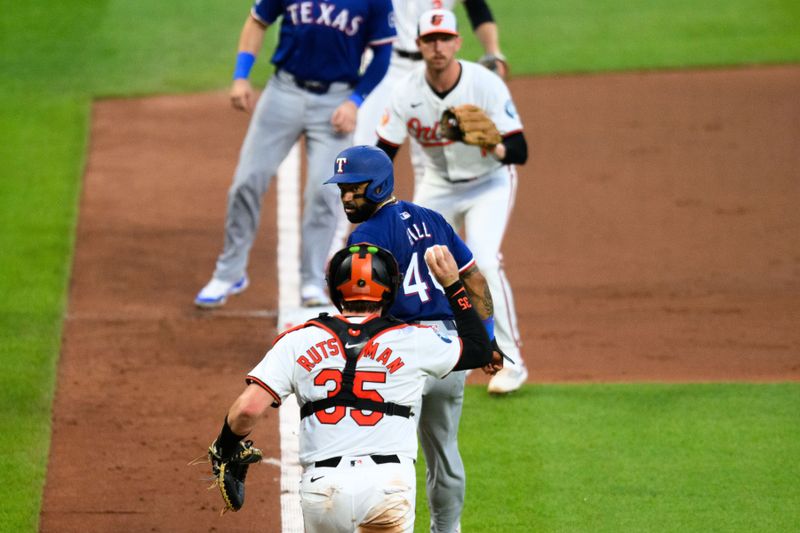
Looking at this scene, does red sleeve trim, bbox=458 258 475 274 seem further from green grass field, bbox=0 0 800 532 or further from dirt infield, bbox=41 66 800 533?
dirt infield, bbox=41 66 800 533

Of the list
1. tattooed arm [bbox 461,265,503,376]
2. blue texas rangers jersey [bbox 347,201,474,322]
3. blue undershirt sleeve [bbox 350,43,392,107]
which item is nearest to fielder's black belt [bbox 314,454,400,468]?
blue texas rangers jersey [bbox 347,201,474,322]

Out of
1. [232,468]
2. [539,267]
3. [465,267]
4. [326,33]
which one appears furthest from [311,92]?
[232,468]

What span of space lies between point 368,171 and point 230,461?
4.44 ft

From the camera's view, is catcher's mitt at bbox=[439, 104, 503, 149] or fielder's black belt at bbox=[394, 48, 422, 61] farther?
fielder's black belt at bbox=[394, 48, 422, 61]

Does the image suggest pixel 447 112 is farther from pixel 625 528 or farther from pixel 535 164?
pixel 535 164

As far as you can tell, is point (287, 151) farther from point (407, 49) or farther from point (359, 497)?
point (359, 497)

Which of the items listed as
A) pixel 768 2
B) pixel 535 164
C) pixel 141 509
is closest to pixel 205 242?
pixel 535 164

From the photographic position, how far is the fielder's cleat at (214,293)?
8680 mm

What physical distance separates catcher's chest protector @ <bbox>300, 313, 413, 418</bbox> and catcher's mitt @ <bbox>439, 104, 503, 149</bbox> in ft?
8.60

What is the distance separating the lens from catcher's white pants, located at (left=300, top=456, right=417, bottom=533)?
14.8 ft

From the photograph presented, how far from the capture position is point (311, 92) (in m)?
8.44

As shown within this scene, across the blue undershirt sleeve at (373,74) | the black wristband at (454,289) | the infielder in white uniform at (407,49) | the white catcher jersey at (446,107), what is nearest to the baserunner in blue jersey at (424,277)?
the black wristband at (454,289)

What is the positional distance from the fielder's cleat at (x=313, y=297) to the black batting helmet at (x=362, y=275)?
12.8ft

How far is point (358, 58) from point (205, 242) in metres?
2.09
